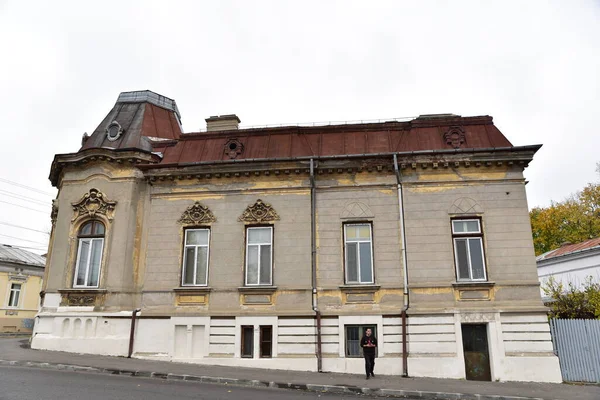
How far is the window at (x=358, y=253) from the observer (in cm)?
1470

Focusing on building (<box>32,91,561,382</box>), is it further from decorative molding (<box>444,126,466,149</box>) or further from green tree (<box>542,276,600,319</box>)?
green tree (<box>542,276,600,319</box>)

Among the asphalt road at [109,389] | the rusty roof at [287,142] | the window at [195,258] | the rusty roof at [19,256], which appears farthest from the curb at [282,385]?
the rusty roof at [19,256]

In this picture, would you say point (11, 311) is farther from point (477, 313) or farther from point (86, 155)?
point (477, 313)

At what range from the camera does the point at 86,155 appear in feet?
53.9

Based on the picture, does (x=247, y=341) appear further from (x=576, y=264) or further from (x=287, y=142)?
(x=576, y=264)

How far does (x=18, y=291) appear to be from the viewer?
34906mm

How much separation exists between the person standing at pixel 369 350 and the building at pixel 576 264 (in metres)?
18.3

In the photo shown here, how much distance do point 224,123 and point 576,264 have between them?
77.1 feet

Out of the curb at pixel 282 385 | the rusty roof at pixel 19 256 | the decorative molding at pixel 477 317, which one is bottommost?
the curb at pixel 282 385

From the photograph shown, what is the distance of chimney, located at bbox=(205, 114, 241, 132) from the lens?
1833 cm

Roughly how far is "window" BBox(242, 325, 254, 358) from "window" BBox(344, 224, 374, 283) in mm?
3538

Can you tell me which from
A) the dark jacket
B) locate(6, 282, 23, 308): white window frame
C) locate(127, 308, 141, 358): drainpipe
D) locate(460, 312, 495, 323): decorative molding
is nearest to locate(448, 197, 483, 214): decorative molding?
locate(460, 312, 495, 323): decorative molding

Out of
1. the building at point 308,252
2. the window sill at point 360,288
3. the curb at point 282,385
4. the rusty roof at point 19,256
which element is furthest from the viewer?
the rusty roof at point 19,256

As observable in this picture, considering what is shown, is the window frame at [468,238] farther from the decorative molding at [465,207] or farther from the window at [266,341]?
the window at [266,341]
